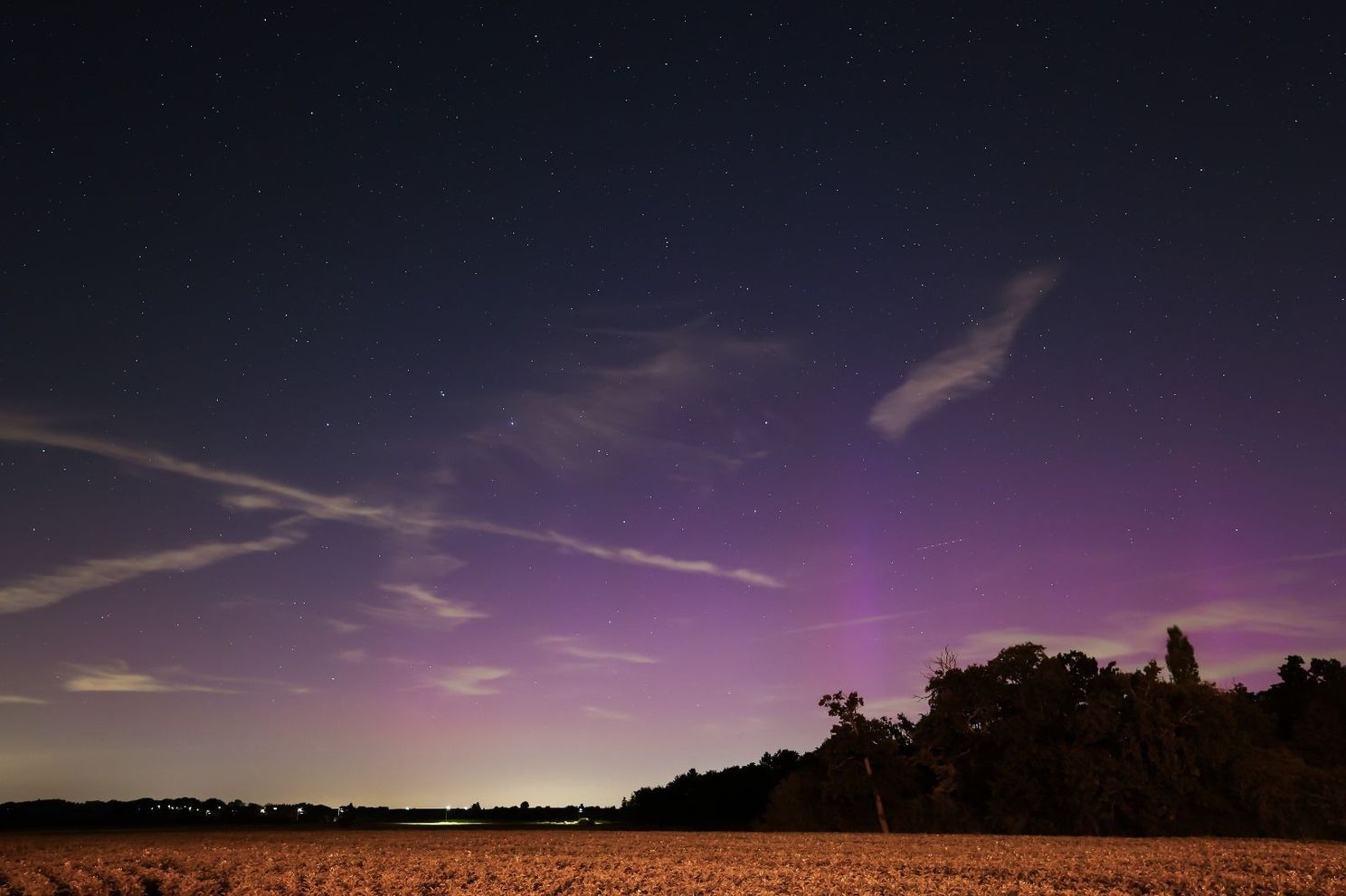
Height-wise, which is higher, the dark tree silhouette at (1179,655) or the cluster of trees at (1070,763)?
the dark tree silhouette at (1179,655)

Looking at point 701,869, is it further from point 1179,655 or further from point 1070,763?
point 1179,655

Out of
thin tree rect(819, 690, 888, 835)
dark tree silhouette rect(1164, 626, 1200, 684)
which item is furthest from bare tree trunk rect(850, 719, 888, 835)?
dark tree silhouette rect(1164, 626, 1200, 684)

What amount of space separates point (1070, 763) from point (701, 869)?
134ft

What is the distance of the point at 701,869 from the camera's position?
103ft

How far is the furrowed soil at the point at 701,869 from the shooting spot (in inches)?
1003

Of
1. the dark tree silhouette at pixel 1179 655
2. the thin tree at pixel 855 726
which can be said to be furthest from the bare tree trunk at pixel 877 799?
the dark tree silhouette at pixel 1179 655

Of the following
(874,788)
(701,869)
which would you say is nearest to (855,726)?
(874,788)

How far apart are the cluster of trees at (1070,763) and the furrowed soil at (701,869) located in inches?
612

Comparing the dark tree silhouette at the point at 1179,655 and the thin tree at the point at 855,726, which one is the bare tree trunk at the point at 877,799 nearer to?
the thin tree at the point at 855,726

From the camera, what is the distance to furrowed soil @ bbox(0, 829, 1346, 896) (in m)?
25.5

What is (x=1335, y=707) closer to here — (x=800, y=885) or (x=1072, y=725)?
(x=1072, y=725)

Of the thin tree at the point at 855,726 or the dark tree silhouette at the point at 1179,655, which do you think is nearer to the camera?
the thin tree at the point at 855,726

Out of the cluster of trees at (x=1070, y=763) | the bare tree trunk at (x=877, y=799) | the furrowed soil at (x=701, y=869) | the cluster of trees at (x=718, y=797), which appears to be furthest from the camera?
the cluster of trees at (x=718, y=797)

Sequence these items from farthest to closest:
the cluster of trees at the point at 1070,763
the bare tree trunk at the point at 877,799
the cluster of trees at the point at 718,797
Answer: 1. the cluster of trees at the point at 718,797
2. the bare tree trunk at the point at 877,799
3. the cluster of trees at the point at 1070,763
